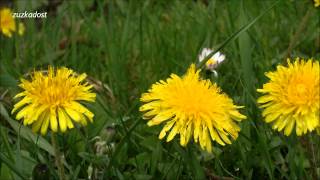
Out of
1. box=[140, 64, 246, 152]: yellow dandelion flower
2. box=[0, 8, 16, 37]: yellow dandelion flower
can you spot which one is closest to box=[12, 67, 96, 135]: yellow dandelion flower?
box=[140, 64, 246, 152]: yellow dandelion flower

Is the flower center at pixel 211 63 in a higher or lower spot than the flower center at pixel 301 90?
higher

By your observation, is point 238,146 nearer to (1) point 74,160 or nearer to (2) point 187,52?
(1) point 74,160

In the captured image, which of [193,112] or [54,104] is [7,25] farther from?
[193,112]

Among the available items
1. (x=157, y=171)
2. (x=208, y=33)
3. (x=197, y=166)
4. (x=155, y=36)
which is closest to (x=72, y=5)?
(x=155, y=36)

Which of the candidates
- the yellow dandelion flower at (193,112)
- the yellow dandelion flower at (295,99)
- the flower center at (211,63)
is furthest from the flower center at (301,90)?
the flower center at (211,63)

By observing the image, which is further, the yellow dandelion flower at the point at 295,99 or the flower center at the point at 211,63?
the flower center at the point at 211,63

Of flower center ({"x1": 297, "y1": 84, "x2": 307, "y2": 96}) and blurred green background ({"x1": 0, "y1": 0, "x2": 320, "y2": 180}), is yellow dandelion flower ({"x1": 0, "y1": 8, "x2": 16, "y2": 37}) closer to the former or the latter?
blurred green background ({"x1": 0, "y1": 0, "x2": 320, "y2": 180})

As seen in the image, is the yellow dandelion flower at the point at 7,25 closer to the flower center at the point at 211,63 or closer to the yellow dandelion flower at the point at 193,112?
the flower center at the point at 211,63
